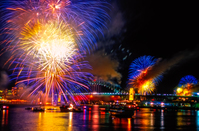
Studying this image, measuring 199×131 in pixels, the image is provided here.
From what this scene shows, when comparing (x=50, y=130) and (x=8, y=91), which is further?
(x=8, y=91)

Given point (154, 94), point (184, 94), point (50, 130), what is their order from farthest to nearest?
point (154, 94), point (184, 94), point (50, 130)

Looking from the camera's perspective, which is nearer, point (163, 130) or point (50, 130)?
point (50, 130)

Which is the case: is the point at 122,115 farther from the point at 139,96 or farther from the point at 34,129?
the point at 139,96

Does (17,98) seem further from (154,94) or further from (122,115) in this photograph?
(122,115)

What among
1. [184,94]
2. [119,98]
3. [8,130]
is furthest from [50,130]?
[119,98]

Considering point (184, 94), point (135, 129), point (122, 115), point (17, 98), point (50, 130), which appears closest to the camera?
point (50, 130)

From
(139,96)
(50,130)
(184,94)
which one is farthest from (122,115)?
(139,96)

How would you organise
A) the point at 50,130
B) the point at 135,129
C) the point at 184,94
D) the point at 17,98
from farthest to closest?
the point at 17,98 < the point at 184,94 < the point at 135,129 < the point at 50,130

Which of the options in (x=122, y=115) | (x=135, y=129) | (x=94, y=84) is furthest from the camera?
(x=94, y=84)
